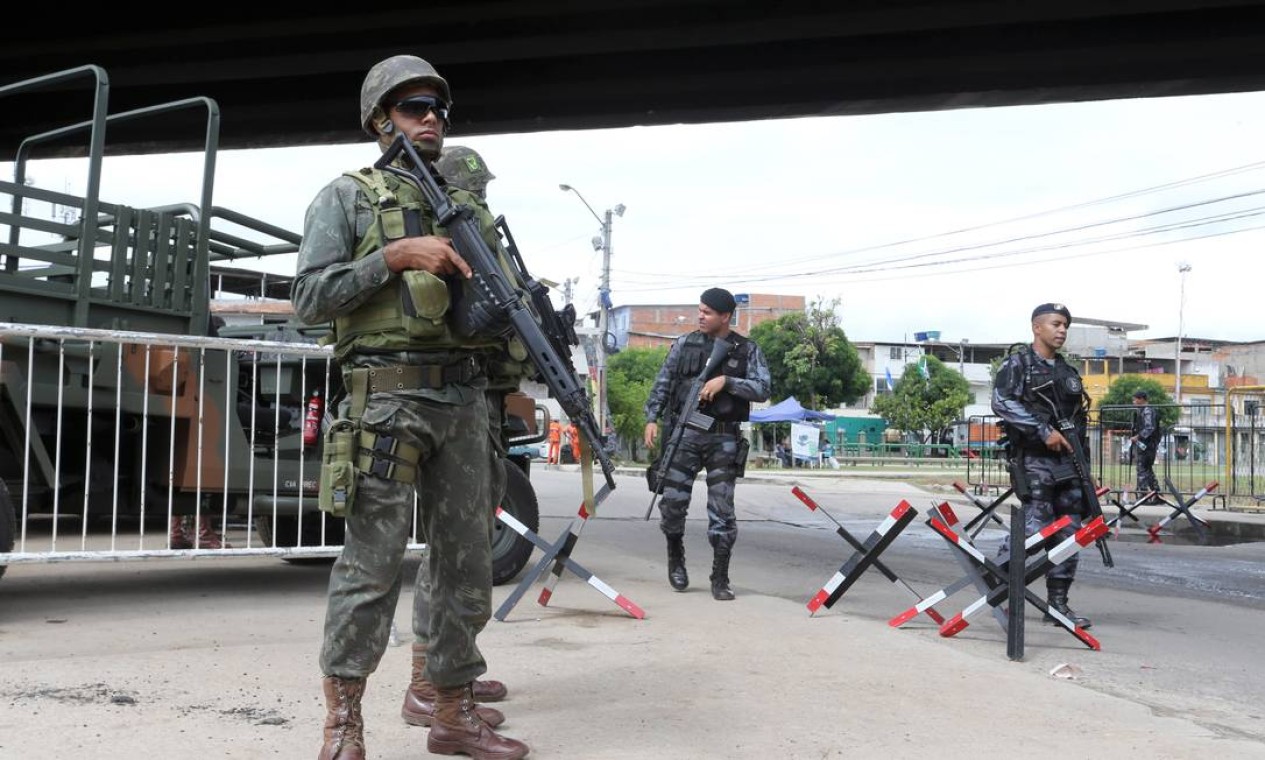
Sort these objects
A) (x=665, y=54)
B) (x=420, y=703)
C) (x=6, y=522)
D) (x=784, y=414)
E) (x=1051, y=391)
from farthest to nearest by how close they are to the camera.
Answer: (x=784, y=414) < (x=665, y=54) < (x=1051, y=391) < (x=6, y=522) < (x=420, y=703)

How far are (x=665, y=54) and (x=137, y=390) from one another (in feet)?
26.9

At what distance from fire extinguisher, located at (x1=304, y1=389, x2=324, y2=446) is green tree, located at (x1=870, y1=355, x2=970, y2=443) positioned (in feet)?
164

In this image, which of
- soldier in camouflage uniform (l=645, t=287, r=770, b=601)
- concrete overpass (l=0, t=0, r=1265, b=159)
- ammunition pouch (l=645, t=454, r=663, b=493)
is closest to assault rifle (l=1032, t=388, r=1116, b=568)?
soldier in camouflage uniform (l=645, t=287, r=770, b=601)

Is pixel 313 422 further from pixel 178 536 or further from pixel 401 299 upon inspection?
pixel 401 299

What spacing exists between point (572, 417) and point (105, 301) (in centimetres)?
350

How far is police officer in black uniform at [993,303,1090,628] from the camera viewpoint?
20.4ft

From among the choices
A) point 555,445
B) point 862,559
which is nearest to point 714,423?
point 862,559

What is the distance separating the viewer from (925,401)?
54.8m

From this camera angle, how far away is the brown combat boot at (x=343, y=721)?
3021mm

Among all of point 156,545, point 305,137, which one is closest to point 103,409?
point 156,545

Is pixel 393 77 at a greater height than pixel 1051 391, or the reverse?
pixel 393 77

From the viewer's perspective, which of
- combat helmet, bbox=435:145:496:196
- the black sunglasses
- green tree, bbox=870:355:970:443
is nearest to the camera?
the black sunglasses

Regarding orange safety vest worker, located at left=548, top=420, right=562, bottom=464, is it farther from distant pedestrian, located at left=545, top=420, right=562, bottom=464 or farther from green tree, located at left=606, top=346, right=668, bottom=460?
green tree, located at left=606, top=346, right=668, bottom=460

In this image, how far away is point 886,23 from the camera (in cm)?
1088
